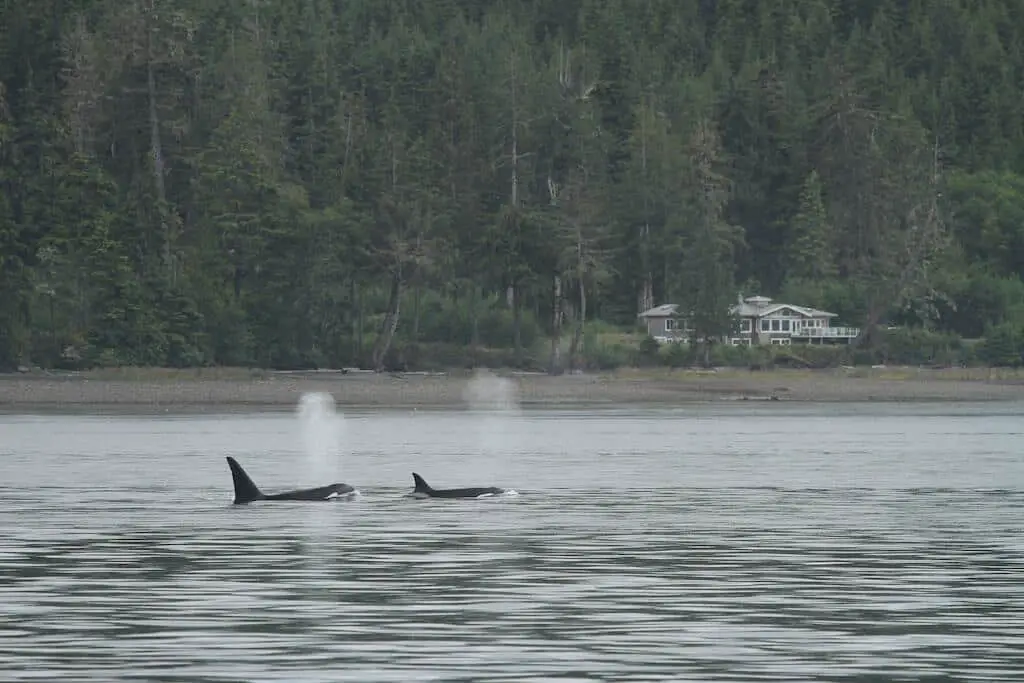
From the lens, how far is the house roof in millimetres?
170375

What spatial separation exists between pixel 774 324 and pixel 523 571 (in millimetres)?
139779

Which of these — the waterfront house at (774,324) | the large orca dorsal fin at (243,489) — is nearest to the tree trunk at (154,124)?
the waterfront house at (774,324)

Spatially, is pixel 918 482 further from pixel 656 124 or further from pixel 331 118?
pixel 656 124

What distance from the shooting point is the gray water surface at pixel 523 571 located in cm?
2506

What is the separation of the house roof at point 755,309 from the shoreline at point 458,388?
16.6m

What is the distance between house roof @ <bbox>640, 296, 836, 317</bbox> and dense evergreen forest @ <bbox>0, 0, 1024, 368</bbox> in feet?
4.94

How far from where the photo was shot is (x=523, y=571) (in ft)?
115

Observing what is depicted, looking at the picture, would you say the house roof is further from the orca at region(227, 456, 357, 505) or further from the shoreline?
the orca at region(227, 456, 357, 505)

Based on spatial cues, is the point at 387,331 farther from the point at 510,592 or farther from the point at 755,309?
the point at 510,592

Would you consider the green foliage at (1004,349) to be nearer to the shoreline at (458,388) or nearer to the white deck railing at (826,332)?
the shoreline at (458,388)

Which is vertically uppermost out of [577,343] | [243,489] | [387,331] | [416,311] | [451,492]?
[416,311]

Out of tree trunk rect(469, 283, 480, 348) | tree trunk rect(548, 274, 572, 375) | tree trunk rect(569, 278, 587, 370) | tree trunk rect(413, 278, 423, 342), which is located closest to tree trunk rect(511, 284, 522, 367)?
tree trunk rect(548, 274, 572, 375)

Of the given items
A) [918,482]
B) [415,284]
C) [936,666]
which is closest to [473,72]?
[415,284]

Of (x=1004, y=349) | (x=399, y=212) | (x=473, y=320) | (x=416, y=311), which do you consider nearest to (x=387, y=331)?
(x=399, y=212)
